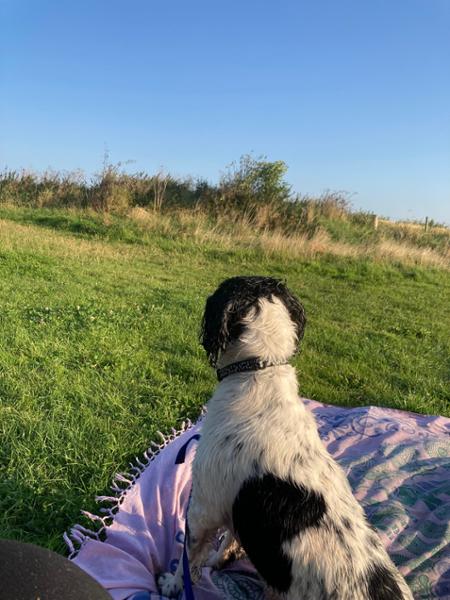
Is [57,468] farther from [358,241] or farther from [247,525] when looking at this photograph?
[358,241]

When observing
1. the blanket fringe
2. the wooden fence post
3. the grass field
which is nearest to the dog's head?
the blanket fringe

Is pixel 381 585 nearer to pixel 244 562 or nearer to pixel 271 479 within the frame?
pixel 271 479

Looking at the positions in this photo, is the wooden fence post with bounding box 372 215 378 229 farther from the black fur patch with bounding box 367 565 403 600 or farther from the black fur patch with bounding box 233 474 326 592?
the black fur patch with bounding box 367 565 403 600

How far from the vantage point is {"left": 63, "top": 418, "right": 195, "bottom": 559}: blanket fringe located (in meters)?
2.85

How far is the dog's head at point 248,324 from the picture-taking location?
2.61 meters

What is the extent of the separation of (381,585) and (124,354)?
3997mm

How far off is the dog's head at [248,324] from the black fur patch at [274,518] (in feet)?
2.24

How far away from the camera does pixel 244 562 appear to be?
2.96 m

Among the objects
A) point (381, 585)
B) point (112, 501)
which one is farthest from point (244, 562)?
point (381, 585)

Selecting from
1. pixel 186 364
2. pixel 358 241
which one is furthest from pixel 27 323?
pixel 358 241

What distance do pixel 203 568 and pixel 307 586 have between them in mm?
1097

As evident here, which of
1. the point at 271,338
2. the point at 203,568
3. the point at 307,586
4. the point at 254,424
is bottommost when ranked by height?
the point at 203,568

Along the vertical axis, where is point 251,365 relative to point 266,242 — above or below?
below

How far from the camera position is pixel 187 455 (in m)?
3.68
